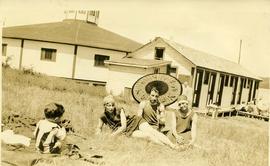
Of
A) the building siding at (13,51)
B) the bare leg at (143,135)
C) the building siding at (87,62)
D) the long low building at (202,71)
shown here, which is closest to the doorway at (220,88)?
the long low building at (202,71)

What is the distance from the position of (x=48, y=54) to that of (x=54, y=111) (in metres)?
0.64

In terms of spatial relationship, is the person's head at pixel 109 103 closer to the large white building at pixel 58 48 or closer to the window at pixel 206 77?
the large white building at pixel 58 48

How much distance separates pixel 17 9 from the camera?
3.75 meters

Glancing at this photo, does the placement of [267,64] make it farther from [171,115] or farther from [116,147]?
[116,147]

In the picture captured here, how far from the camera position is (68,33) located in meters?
3.89

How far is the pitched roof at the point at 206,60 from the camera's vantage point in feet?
10.6

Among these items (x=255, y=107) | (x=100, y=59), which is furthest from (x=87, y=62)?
(x=255, y=107)

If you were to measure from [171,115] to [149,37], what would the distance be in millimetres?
691

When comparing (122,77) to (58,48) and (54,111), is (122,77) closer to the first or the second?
(54,111)

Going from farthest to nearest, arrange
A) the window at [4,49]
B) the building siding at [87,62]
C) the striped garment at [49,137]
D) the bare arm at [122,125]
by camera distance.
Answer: the window at [4,49] < the building siding at [87,62] < the bare arm at [122,125] < the striped garment at [49,137]

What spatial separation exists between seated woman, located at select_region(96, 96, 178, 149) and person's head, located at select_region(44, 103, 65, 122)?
36 centimetres

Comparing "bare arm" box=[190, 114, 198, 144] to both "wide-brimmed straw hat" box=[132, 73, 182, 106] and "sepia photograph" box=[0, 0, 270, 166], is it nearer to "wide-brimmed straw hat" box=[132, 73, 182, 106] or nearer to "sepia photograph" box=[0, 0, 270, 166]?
"sepia photograph" box=[0, 0, 270, 166]

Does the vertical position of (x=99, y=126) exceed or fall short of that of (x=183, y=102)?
it falls short

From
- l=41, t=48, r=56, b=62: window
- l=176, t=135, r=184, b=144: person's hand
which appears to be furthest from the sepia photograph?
l=41, t=48, r=56, b=62: window
